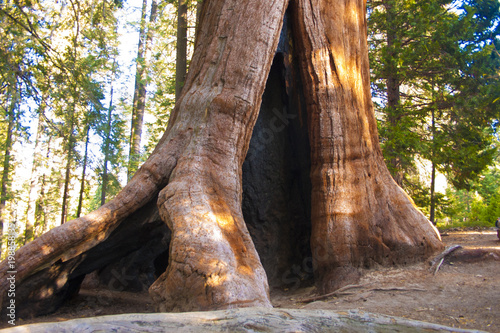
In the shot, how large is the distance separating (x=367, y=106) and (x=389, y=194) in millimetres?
1556

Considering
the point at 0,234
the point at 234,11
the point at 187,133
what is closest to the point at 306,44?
the point at 234,11

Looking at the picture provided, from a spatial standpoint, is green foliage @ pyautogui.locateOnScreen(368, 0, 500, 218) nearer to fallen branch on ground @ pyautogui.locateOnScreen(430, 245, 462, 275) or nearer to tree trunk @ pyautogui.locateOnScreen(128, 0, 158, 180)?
Answer: fallen branch on ground @ pyautogui.locateOnScreen(430, 245, 462, 275)

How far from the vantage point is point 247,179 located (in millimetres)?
6414

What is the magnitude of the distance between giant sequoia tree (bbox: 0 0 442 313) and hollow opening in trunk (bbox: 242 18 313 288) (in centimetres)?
3

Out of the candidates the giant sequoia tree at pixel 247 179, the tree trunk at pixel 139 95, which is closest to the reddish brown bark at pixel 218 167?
the giant sequoia tree at pixel 247 179

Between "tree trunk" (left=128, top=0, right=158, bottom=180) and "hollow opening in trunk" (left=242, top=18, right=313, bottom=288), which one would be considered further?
"tree trunk" (left=128, top=0, right=158, bottom=180)

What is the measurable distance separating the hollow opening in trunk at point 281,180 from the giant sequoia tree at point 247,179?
3 centimetres

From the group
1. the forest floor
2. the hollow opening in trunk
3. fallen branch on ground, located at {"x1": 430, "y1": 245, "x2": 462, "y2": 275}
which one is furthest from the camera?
the hollow opening in trunk

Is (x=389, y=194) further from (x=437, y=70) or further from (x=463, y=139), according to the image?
(x=437, y=70)

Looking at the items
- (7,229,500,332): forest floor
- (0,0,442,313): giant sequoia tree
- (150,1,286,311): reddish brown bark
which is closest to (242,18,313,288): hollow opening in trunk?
(0,0,442,313): giant sequoia tree

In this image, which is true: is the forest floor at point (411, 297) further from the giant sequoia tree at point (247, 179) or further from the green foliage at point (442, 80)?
the green foliage at point (442, 80)

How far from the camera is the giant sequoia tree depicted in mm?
3412

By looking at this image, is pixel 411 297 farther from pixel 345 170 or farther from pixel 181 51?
pixel 181 51

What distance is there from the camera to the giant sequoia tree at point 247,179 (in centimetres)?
341
